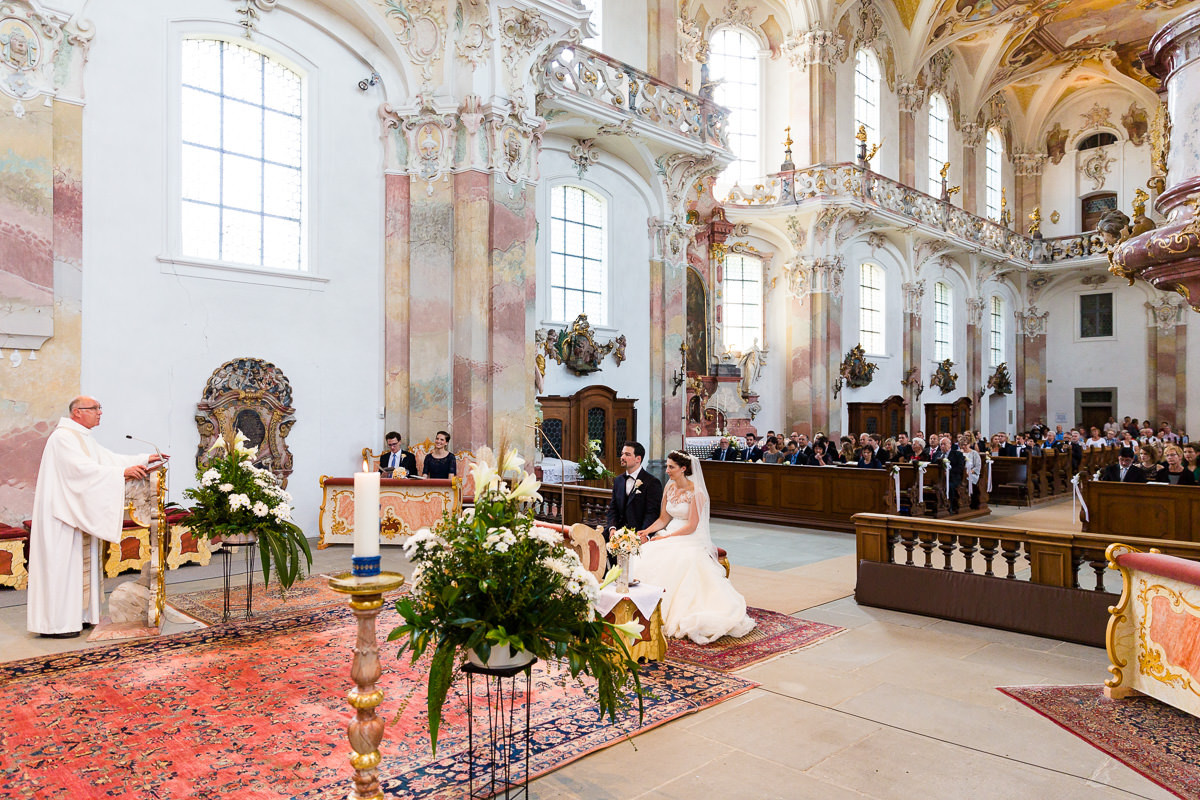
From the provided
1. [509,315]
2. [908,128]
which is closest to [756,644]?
[509,315]

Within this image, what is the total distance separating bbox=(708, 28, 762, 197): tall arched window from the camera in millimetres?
19516

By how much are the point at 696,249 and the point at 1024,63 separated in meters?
15.1

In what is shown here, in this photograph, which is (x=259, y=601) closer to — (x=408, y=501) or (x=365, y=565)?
(x=408, y=501)

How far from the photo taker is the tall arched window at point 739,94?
19.5 meters

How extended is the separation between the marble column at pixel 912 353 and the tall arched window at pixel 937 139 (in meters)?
3.58

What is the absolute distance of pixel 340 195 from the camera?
1141 cm

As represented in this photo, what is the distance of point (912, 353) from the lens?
23.4 meters

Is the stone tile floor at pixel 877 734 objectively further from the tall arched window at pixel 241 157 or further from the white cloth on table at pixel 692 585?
the tall arched window at pixel 241 157

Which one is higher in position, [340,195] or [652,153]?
[652,153]

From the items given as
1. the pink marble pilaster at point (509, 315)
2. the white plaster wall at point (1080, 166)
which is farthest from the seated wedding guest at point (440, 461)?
the white plaster wall at point (1080, 166)

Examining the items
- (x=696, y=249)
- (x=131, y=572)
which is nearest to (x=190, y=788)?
(x=131, y=572)

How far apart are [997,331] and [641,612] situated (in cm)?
2674

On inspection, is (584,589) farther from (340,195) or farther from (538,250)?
(538,250)

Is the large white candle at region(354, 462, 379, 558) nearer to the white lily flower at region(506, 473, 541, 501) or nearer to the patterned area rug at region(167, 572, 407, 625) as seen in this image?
the white lily flower at region(506, 473, 541, 501)
